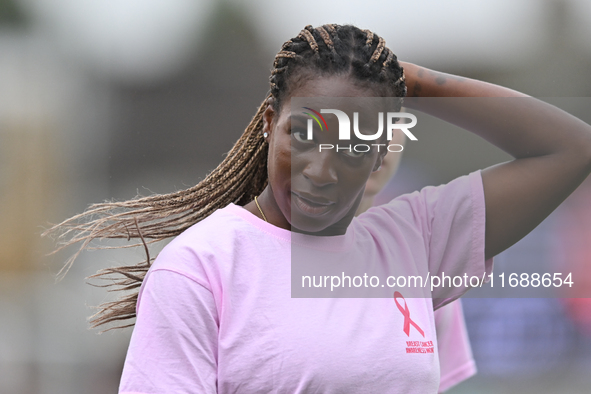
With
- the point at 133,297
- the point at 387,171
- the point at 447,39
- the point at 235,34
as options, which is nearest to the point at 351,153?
the point at 133,297

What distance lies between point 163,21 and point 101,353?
159 cm

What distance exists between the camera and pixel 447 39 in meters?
1.55

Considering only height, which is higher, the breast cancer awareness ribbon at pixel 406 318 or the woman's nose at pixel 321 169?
the woman's nose at pixel 321 169

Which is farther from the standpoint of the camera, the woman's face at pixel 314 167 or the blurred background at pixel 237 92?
the blurred background at pixel 237 92

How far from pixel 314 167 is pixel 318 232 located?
4.2 inches

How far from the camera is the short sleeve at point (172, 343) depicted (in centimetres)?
60

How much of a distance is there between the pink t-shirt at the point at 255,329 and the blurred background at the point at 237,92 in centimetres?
50

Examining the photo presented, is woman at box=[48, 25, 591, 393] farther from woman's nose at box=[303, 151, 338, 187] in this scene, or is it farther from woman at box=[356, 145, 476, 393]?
woman at box=[356, 145, 476, 393]

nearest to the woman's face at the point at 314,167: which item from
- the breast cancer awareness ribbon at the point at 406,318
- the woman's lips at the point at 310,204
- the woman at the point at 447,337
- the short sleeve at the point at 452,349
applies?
the woman's lips at the point at 310,204

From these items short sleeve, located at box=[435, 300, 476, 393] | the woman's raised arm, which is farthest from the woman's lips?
short sleeve, located at box=[435, 300, 476, 393]

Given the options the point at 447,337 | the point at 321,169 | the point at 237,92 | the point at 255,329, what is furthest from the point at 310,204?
the point at 237,92

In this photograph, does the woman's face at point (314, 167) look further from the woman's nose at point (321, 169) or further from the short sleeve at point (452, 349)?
the short sleeve at point (452, 349)

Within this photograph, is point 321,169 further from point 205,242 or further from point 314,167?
point 205,242

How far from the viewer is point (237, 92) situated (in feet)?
4.70
